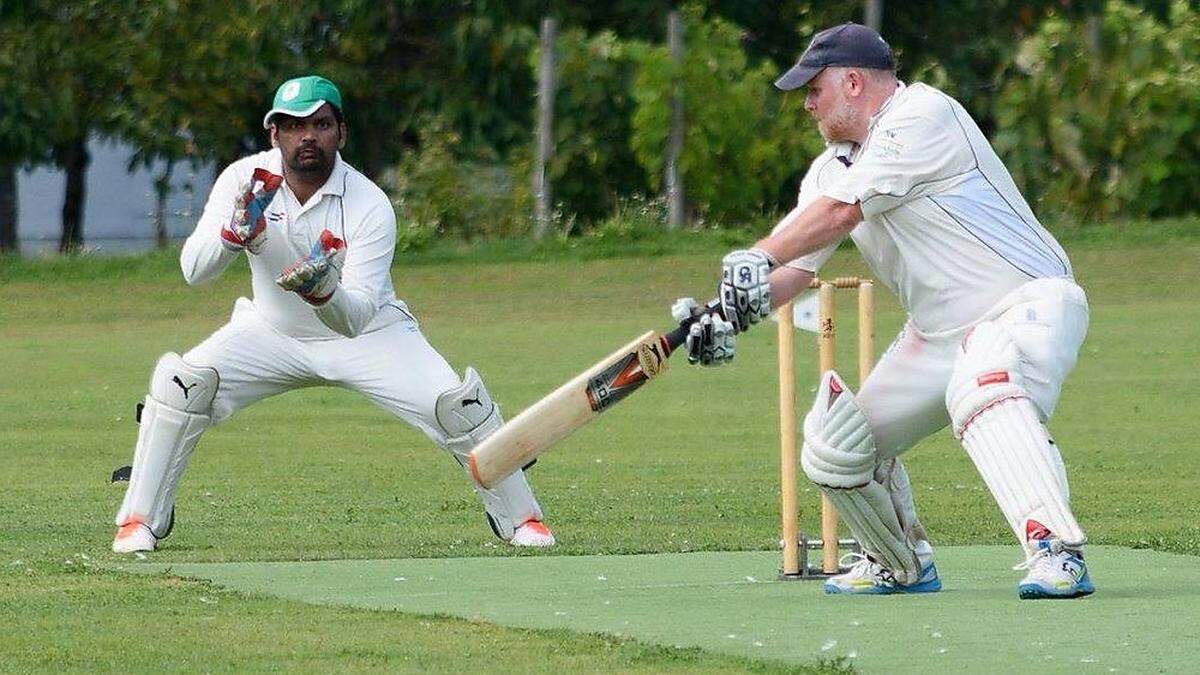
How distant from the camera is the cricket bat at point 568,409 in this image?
21.1 ft

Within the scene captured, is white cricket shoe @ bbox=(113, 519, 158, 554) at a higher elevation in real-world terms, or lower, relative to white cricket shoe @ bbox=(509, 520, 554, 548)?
lower

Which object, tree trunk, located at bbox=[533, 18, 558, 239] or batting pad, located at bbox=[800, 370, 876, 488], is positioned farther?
tree trunk, located at bbox=[533, 18, 558, 239]

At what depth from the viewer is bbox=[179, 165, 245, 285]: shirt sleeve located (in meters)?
7.69

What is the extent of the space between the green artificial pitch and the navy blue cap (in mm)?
1300

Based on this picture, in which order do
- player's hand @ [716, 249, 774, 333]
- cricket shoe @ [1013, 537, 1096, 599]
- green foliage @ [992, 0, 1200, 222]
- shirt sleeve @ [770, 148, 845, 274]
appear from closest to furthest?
cricket shoe @ [1013, 537, 1096, 599]
player's hand @ [716, 249, 774, 333]
shirt sleeve @ [770, 148, 845, 274]
green foliage @ [992, 0, 1200, 222]

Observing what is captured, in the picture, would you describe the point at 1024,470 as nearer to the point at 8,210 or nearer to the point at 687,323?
the point at 687,323

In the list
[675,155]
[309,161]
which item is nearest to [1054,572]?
[309,161]

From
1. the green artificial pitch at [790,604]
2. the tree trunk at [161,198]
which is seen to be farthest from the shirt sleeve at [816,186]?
the tree trunk at [161,198]

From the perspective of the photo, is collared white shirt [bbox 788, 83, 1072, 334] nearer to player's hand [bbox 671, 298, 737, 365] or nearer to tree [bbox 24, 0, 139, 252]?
player's hand [bbox 671, 298, 737, 365]

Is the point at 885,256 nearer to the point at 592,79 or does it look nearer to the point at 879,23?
the point at 592,79

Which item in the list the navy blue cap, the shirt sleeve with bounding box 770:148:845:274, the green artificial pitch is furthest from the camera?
the shirt sleeve with bounding box 770:148:845:274

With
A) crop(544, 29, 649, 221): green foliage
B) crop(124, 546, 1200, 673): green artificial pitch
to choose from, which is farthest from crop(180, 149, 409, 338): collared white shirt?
crop(544, 29, 649, 221): green foliage

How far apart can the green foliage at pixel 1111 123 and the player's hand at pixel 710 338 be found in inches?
555

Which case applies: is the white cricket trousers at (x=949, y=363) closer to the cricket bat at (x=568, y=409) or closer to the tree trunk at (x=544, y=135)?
the cricket bat at (x=568, y=409)
